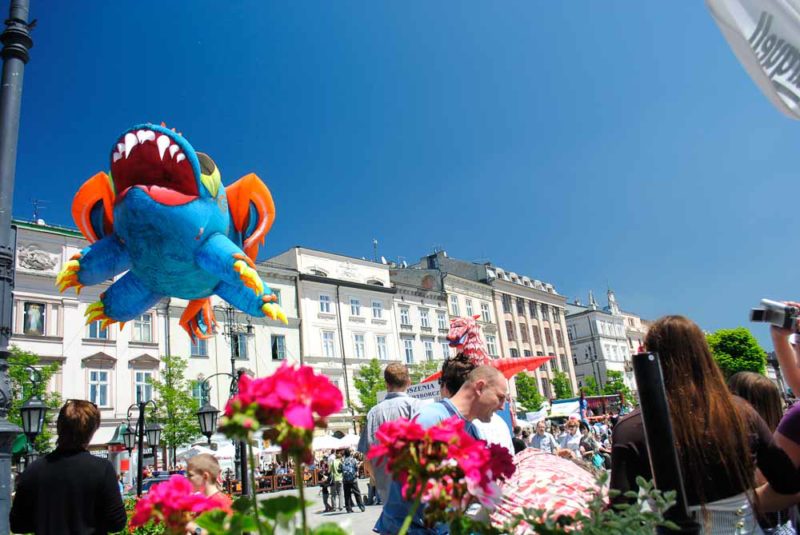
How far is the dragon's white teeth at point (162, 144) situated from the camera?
6750mm

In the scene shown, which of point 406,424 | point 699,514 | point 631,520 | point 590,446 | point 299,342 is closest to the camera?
point 406,424

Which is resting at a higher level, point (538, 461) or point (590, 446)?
point (538, 461)

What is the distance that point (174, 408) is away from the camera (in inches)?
1101

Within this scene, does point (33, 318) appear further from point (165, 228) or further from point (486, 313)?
point (486, 313)

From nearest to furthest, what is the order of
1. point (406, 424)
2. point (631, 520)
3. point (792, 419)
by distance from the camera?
1. point (406, 424)
2. point (631, 520)
3. point (792, 419)

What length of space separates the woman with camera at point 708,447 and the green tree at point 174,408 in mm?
28185

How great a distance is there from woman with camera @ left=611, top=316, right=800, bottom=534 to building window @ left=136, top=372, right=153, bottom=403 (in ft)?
99.1

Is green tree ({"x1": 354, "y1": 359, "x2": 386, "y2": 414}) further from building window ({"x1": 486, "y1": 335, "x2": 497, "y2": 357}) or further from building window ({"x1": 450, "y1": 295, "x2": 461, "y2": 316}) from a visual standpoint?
building window ({"x1": 486, "y1": 335, "x2": 497, "y2": 357})

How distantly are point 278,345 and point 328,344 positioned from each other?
396 cm

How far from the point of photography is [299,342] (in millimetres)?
37344

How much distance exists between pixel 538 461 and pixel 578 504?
10.3 inches

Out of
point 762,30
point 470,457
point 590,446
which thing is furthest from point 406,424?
point 590,446

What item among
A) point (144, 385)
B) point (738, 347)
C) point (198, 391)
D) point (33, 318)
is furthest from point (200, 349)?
point (738, 347)

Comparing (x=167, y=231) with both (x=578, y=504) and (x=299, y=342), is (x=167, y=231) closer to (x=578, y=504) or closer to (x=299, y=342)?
(x=578, y=504)
